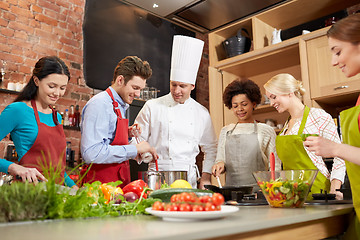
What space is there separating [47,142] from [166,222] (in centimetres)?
124

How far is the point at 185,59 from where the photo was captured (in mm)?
2660

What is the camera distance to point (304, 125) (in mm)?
2068

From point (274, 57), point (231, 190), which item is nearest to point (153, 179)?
point (231, 190)

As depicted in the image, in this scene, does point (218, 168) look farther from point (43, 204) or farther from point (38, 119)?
point (43, 204)

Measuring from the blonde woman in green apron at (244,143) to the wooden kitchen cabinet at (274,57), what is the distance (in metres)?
0.63

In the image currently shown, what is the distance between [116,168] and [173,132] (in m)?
0.70

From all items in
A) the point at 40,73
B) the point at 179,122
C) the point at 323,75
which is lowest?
the point at 179,122

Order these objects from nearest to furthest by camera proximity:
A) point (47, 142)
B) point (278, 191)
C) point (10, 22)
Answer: point (278, 191) → point (47, 142) → point (10, 22)

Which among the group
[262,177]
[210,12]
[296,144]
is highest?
[210,12]

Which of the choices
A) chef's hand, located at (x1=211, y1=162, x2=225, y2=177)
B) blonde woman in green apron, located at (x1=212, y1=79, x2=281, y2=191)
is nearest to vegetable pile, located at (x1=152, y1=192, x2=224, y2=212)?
chef's hand, located at (x1=211, y1=162, x2=225, y2=177)

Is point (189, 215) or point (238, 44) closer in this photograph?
point (189, 215)

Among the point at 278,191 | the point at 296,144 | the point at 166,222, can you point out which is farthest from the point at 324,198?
the point at 166,222

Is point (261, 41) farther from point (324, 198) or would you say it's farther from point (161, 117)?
point (324, 198)

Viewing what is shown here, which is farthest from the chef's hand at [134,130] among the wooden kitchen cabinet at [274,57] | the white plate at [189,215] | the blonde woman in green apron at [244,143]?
the wooden kitchen cabinet at [274,57]
